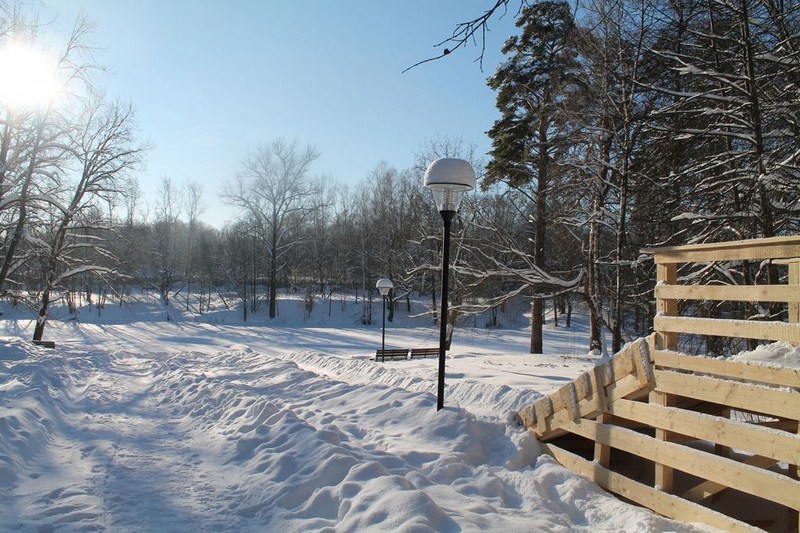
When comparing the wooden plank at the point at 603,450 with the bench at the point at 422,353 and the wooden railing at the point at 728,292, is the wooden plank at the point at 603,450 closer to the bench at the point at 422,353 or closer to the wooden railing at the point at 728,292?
the wooden railing at the point at 728,292

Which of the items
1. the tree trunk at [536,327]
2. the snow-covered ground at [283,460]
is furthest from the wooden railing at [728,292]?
the tree trunk at [536,327]

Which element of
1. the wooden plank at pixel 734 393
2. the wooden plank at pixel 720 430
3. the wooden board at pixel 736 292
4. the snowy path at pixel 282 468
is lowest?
the snowy path at pixel 282 468

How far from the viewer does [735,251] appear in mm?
4215

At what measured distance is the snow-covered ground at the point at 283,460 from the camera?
412cm

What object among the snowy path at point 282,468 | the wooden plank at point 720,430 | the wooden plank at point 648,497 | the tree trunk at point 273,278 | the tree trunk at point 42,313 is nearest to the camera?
the wooden plank at point 720,430

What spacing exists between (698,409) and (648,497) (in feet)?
5.23

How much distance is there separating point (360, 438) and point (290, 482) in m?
1.76

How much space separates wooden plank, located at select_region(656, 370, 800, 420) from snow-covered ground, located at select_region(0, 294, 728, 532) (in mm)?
1007

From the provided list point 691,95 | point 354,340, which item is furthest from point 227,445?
point 354,340

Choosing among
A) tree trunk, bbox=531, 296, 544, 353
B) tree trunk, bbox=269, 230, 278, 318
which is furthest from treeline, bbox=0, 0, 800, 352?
tree trunk, bbox=269, 230, 278, 318

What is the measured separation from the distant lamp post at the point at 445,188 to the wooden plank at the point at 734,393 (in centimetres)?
277

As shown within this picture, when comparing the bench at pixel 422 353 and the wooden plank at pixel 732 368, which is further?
the bench at pixel 422 353

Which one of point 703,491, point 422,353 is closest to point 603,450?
point 703,491

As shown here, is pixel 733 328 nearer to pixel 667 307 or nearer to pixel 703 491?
pixel 667 307
